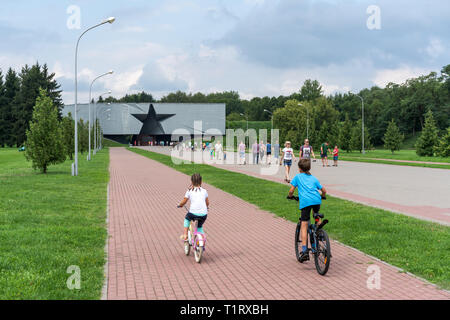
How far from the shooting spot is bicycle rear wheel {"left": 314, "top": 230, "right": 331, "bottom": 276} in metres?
5.99

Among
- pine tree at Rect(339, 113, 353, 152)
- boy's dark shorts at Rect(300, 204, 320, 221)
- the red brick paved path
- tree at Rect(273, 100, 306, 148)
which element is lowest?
the red brick paved path

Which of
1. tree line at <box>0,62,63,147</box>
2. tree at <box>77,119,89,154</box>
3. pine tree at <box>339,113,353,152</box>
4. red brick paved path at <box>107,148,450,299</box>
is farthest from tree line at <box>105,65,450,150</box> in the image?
red brick paved path at <box>107,148,450,299</box>

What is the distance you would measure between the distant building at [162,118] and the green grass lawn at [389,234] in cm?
9406

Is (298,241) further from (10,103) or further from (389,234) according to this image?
(10,103)

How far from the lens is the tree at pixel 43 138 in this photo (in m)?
22.9

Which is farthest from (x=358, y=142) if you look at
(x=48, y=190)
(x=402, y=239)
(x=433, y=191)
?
(x=402, y=239)

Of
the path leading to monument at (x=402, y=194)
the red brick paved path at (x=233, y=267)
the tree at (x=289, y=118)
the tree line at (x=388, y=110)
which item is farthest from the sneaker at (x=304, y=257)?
the tree at (x=289, y=118)

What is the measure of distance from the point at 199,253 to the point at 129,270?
1002 mm

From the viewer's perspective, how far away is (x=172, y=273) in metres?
6.25

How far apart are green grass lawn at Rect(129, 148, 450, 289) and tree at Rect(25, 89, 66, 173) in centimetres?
1311

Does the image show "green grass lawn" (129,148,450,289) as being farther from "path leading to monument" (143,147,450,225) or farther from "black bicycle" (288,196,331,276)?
"black bicycle" (288,196,331,276)

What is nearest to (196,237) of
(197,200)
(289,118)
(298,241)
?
(197,200)

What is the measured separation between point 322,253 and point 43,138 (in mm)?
19630
